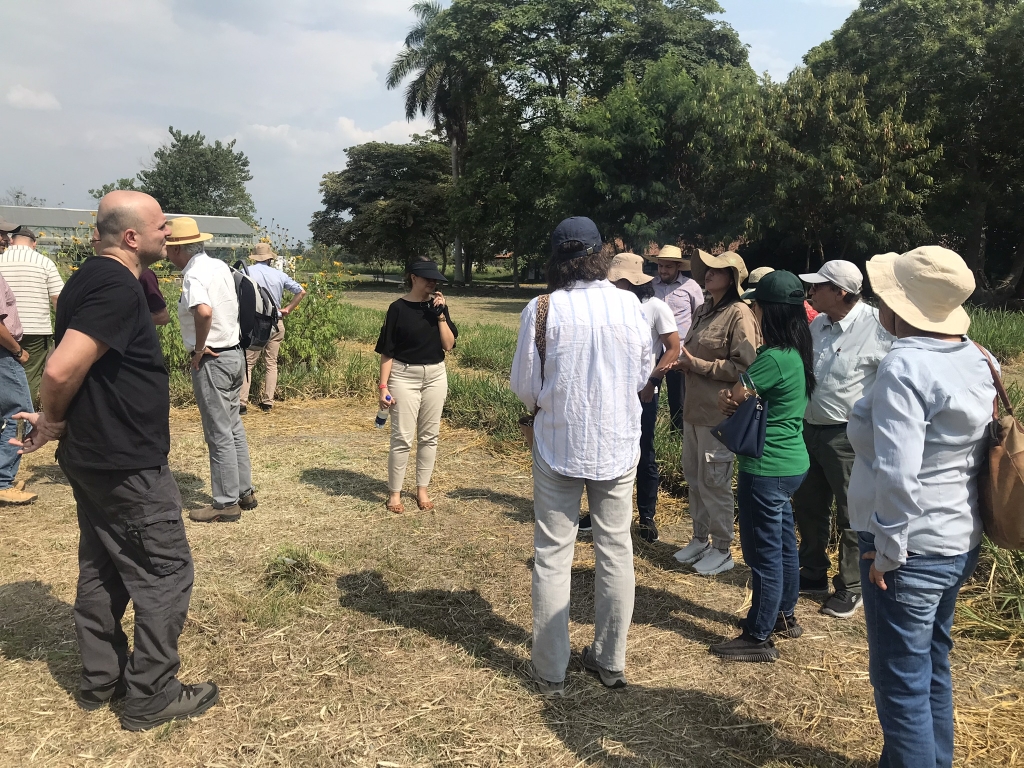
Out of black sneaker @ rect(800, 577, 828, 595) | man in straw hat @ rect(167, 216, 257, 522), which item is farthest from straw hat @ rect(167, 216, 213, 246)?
black sneaker @ rect(800, 577, 828, 595)

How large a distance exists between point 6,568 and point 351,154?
44032 mm

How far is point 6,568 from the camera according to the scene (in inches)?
162

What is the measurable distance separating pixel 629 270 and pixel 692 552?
1.79 metres

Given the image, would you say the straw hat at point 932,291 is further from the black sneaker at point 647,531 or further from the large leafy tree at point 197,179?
the large leafy tree at point 197,179

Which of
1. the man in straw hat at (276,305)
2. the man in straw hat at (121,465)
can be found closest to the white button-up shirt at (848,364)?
the man in straw hat at (121,465)

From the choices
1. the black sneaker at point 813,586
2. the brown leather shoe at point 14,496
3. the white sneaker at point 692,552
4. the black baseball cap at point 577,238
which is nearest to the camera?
the black baseball cap at point 577,238

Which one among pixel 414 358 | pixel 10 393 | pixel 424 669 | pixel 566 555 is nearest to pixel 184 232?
pixel 414 358

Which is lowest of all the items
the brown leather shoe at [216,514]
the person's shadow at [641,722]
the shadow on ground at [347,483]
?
the person's shadow at [641,722]

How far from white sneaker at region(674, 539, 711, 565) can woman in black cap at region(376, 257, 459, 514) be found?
188cm

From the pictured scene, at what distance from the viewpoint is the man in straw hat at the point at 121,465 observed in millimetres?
2559

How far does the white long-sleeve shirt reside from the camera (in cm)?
205

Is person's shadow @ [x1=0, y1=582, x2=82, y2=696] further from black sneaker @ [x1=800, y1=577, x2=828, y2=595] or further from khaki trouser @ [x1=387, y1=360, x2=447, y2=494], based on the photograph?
black sneaker @ [x1=800, y1=577, x2=828, y2=595]

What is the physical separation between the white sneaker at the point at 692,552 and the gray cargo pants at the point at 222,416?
300cm

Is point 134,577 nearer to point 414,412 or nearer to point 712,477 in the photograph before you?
point 414,412
